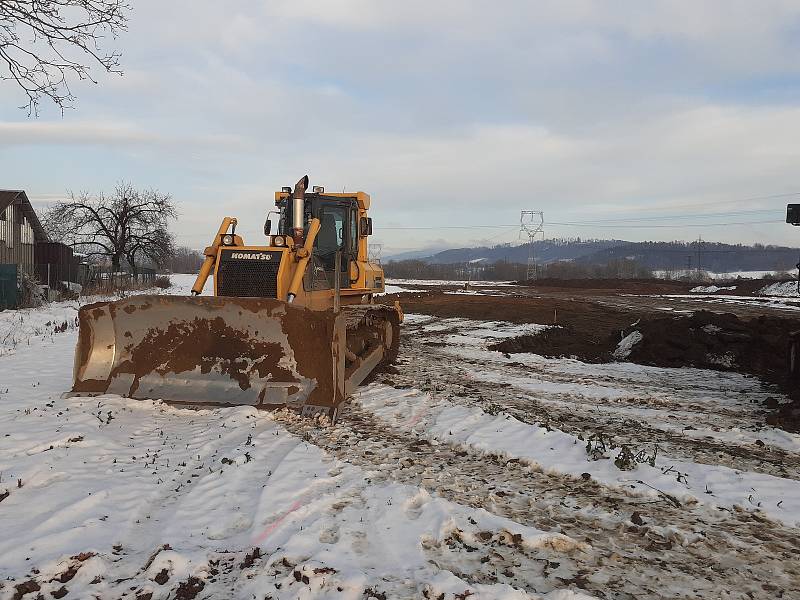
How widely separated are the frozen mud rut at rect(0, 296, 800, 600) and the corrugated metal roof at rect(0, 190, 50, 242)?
30561 mm

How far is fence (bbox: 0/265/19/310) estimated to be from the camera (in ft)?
68.6

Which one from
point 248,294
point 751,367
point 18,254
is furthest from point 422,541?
point 18,254

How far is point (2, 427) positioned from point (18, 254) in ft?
114

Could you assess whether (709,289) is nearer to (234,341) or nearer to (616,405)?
(616,405)

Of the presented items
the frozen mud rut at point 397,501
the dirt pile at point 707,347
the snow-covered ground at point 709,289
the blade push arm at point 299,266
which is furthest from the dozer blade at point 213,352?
the snow-covered ground at point 709,289

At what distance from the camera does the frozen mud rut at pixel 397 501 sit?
3068 mm

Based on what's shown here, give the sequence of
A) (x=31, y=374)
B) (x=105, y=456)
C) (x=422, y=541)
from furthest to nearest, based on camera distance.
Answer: (x=31, y=374) → (x=105, y=456) → (x=422, y=541)

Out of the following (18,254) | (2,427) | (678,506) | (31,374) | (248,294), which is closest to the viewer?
(678,506)

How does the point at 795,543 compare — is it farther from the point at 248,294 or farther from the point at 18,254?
the point at 18,254

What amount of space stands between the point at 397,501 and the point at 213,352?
348 centimetres

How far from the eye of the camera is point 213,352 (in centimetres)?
663

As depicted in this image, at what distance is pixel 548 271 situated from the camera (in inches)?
4547

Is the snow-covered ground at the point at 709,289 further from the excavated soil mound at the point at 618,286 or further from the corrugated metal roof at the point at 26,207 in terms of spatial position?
the corrugated metal roof at the point at 26,207

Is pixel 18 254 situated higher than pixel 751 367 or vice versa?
pixel 18 254
